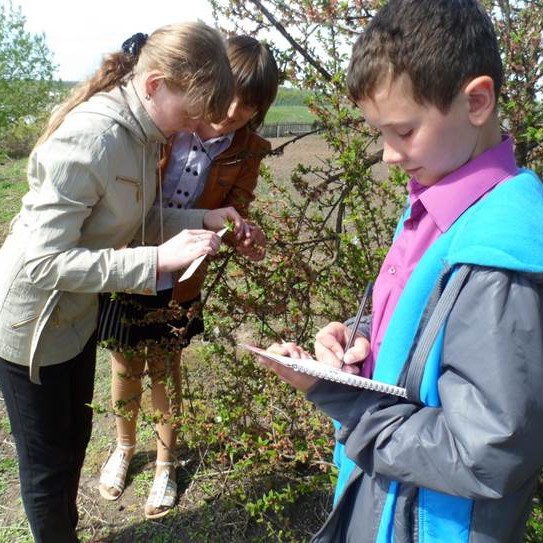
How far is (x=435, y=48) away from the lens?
0.98 metres

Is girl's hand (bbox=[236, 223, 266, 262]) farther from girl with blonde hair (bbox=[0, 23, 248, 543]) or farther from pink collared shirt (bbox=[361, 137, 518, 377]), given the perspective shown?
pink collared shirt (bbox=[361, 137, 518, 377])

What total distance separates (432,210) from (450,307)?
19 centimetres

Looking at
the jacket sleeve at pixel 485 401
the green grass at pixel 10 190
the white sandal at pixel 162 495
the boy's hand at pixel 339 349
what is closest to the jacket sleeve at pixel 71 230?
the boy's hand at pixel 339 349

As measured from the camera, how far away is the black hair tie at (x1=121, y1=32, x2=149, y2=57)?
181cm

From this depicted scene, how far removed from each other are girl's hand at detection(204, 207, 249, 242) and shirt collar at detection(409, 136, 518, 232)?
888 mm

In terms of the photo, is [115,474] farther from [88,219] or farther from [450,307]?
[450,307]

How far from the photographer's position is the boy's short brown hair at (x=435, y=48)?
981mm

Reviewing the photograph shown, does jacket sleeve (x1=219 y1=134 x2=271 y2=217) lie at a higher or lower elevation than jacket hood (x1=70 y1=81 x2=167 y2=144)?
lower

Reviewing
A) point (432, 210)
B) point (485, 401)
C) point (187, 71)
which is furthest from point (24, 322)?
point (485, 401)

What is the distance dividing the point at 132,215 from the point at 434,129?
1040mm

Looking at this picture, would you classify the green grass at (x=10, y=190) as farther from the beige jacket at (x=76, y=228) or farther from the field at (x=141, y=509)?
the beige jacket at (x=76, y=228)

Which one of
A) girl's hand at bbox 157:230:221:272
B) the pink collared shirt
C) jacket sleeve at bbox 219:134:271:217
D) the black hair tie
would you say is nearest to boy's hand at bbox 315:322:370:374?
the pink collared shirt

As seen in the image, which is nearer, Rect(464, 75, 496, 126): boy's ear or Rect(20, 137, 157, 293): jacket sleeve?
Rect(464, 75, 496, 126): boy's ear

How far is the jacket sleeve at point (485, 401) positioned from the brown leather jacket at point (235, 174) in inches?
49.3
